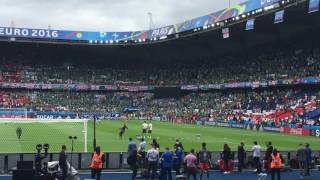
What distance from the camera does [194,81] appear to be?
94.4 meters

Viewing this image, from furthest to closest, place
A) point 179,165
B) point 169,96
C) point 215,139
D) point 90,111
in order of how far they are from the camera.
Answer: point 169,96 < point 90,111 < point 215,139 < point 179,165

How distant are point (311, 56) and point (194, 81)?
27.5m

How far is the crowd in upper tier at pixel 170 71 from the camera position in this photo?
Result: 78.2 meters

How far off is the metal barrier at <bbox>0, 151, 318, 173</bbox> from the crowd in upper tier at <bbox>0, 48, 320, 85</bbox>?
4597cm

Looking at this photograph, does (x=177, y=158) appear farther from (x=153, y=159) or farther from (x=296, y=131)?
(x=296, y=131)

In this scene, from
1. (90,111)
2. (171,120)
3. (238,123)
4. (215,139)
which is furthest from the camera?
(90,111)

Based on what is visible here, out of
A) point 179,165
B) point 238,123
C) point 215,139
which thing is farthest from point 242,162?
point 238,123

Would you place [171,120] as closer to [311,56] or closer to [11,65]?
[311,56]

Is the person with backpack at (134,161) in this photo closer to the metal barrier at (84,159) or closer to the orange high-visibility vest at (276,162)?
the metal barrier at (84,159)

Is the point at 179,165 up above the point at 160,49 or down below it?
below

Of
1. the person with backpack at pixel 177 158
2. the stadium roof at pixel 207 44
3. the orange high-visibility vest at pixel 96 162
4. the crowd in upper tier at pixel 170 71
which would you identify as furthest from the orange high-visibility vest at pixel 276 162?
the crowd in upper tier at pixel 170 71

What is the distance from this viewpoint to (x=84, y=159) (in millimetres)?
27438

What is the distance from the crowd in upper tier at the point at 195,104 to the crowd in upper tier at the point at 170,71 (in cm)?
264

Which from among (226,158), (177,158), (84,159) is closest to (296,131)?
(226,158)
